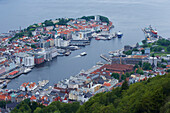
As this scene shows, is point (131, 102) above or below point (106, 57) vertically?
above

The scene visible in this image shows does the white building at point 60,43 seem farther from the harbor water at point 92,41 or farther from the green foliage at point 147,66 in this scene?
the green foliage at point 147,66

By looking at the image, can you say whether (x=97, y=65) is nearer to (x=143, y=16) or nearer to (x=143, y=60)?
(x=143, y=60)

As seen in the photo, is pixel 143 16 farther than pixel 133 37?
Yes

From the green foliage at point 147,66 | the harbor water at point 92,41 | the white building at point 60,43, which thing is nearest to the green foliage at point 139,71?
the green foliage at point 147,66

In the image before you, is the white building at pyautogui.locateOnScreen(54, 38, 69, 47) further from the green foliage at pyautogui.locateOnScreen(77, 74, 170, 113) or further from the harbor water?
the green foliage at pyautogui.locateOnScreen(77, 74, 170, 113)

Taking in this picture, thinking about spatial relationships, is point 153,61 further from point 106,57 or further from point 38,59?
point 38,59

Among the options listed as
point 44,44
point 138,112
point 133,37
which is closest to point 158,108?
point 138,112

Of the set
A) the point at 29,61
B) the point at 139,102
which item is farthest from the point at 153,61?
the point at 139,102

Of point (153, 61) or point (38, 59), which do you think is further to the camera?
point (38, 59)
